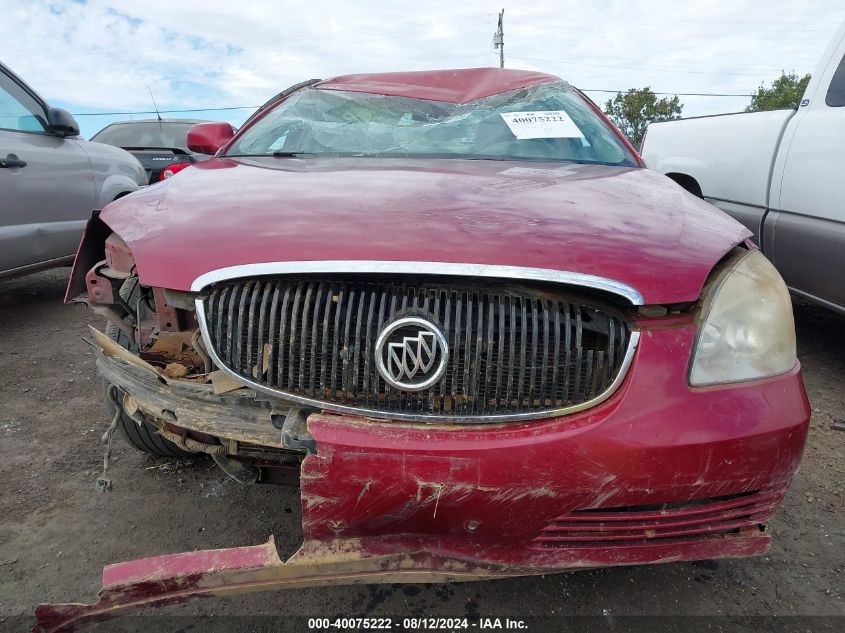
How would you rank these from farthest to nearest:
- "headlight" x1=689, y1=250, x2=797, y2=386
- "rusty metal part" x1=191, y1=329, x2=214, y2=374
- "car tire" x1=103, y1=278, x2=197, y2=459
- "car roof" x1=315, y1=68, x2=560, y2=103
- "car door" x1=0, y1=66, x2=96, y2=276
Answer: "car door" x1=0, y1=66, x2=96, y2=276, "car roof" x1=315, y1=68, x2=560, y2=103, "car tire" x1=103, y1=278, x2=197, y2=459, "rusty metal part" x1=191, y1=329, x2=214, y2=374, "headlight" x1=689, y1=250, x2=797, y2=386

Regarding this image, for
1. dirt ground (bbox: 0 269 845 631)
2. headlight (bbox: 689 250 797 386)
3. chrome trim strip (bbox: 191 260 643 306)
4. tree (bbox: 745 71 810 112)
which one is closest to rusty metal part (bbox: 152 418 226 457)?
dirt ground (bbox: 0 269 845 631)

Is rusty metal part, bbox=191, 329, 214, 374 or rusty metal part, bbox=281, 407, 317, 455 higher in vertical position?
rusty metal part, bbox=191, 329, 214, 374

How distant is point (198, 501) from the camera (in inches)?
83.7

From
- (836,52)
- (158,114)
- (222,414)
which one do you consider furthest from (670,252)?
(158,114)

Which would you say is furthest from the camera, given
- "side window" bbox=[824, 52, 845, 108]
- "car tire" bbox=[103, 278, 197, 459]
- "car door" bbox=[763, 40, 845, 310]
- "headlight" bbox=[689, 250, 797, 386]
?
"side window" bbox=[824, 52, 845, 108]

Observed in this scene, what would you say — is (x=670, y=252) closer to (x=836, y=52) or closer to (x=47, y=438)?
(x=47, y=438)

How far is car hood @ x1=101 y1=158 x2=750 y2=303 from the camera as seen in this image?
4.39 feet

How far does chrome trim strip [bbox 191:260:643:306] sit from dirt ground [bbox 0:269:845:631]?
2.35 feet

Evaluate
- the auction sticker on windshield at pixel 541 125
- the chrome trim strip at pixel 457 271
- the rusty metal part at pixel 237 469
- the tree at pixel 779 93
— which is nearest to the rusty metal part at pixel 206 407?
the rusty metal part at pixel 237 469

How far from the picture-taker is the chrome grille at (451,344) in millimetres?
1322

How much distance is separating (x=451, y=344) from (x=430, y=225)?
30 cm

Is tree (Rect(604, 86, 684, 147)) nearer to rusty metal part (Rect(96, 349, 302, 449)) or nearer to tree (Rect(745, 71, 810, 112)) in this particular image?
tree (Rect(745, 71, 810, 112))

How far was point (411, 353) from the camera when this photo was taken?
4.24 feet

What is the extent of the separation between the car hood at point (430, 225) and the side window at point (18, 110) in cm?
265
